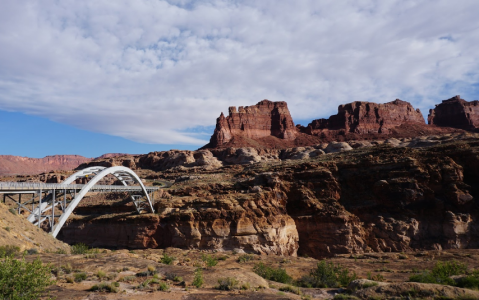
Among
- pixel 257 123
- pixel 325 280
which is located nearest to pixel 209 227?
pixel 325 280

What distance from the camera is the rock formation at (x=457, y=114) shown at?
4772 inches

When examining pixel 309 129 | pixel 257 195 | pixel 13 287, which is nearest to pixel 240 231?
pixel 257 195

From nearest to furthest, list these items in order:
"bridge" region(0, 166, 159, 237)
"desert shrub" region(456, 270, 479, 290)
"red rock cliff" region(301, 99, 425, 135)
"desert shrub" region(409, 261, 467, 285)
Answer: "desert shrub" region(456, 270, 479, 290), "desert shrub" region(409, 261, 467, 285), "bridge" region(0, 166, 159, 237), "red rock cliff" region(301, 99, 425, 135)

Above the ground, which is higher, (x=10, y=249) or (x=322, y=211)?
(x=10, y=249)

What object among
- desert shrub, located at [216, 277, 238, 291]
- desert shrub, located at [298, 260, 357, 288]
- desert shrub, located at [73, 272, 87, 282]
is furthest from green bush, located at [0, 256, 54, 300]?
desert shrub, located at [298, 260, 357, 288]

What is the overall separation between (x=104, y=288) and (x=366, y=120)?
12842cm

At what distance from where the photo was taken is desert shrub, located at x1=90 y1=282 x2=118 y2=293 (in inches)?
400

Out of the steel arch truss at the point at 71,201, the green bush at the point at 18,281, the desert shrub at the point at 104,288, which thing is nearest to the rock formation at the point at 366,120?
the steel arch truss at the point at 71,201

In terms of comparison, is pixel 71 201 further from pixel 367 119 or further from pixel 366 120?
pixel 367 119

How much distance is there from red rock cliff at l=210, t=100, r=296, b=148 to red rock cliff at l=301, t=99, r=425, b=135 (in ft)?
40.3

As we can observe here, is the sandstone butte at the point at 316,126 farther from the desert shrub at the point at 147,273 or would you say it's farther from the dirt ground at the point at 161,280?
the desert shrub at the point at 147,273

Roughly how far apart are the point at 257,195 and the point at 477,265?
21425mm

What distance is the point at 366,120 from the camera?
123062 mm

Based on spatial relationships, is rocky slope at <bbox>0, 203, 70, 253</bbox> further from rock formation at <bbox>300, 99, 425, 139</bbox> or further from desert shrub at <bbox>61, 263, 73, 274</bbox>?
rock formation at <bbox>300, 99, 425, 139</bbox>
